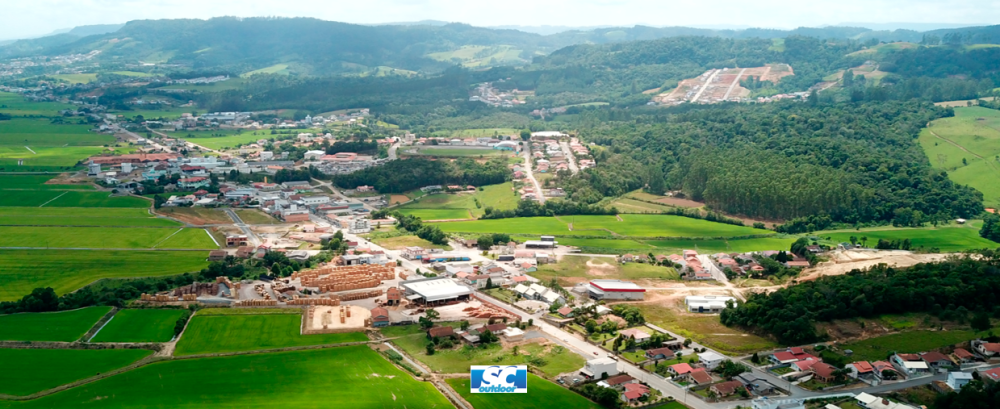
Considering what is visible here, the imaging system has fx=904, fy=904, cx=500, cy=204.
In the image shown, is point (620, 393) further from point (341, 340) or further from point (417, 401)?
point (341, 340)

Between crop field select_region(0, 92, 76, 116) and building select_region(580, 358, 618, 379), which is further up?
crop field select_region(0, 92, 76, 116)

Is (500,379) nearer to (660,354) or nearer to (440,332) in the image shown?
(440,332)

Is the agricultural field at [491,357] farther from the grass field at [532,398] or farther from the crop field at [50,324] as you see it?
the crop field at [50,324]

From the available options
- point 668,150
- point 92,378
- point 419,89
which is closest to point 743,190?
point 668,150

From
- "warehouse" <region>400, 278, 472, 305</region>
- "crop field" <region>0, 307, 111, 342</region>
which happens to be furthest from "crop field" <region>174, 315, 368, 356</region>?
"warehouse" <region>400, 278, 472, 305</region>

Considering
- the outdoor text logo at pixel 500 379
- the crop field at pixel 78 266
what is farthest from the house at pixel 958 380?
the crop field at pixel 78 266

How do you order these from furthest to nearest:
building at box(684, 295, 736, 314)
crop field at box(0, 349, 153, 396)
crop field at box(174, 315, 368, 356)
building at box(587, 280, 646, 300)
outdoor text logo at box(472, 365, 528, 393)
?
building at box(587, 280, 646, 300) < building at box(684, 295, 736, 314) < crop field at box(174, 315, 368, 356) < outdoor text logo at box(472, 365, 528, 393) < crop field at box(0, 349, 153, 396)

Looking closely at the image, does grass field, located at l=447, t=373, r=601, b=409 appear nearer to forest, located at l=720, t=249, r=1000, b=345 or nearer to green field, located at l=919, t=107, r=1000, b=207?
forest, located at l=720, t=249, r=1000, b=345

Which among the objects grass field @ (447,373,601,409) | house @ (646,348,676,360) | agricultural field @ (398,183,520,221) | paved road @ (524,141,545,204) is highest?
grass field @ (447,373,601,409)
